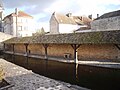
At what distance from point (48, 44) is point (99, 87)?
43.1ft

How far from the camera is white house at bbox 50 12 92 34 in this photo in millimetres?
39875

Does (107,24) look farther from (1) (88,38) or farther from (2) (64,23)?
(1) (88,38)

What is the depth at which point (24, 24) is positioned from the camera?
46219 mm

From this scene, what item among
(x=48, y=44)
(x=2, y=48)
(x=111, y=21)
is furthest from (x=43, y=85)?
(x=2, y=48)

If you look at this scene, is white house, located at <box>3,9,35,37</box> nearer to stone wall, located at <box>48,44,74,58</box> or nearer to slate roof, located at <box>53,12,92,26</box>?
slate roof, located at <box>53,12,92,26</box>

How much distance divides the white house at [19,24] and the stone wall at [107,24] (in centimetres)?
2030

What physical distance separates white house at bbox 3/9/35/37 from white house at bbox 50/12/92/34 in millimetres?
8316

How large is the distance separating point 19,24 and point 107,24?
2427cm

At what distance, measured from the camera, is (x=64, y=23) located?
40.3 m

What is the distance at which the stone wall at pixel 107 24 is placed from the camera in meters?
28.9

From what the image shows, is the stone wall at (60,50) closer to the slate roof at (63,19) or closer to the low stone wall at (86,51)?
the low stone wall at (86,51)

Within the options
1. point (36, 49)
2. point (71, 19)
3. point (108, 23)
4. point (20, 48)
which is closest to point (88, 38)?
point (36, 49)

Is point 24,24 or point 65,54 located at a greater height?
point 24,24

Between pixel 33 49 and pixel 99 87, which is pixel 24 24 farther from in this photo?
pixel 99 87
